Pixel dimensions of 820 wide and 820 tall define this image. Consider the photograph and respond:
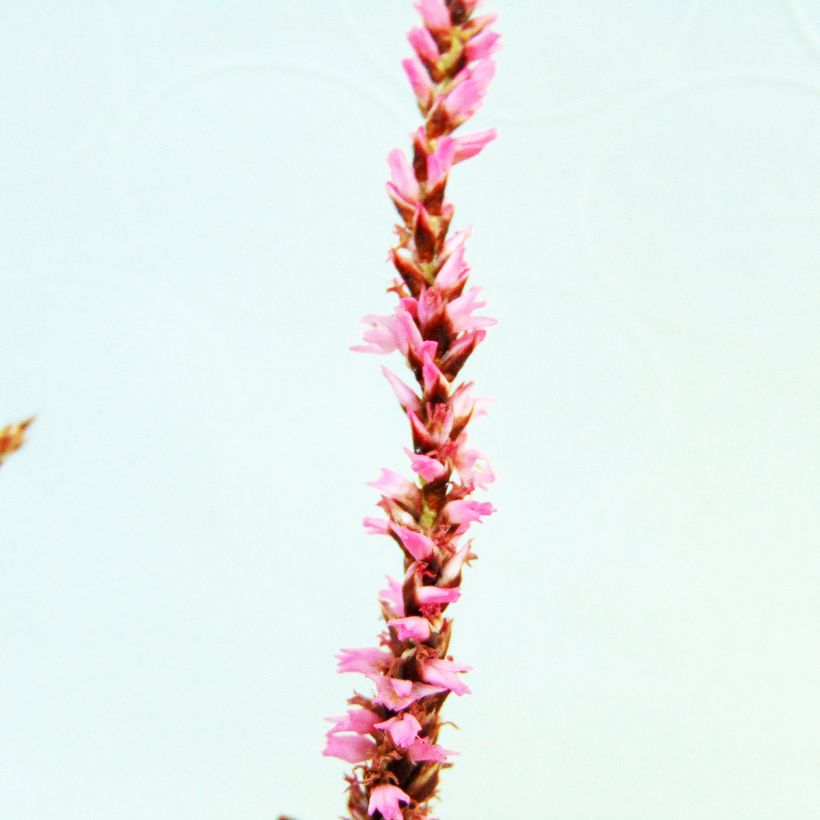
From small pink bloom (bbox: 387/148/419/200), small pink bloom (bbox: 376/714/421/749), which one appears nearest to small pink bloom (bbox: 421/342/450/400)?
small pink bloom (bbox: 387/148/419/200)

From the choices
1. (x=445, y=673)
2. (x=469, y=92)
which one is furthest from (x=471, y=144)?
(x=445, y=673)

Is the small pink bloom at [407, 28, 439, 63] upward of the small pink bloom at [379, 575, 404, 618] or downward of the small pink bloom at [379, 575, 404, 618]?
upward

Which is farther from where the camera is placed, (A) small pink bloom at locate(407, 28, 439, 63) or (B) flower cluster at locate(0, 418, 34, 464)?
(A) small pink bloom at locate(407, 28, 439, 63)

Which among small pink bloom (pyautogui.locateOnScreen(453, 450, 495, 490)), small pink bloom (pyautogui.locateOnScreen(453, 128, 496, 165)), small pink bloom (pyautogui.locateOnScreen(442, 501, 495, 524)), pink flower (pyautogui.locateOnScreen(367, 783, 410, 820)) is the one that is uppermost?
small pink bloom (pyautogui.locateOnScreen(453, 128, 496, 165))

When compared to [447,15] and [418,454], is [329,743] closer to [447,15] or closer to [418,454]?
[418,454]

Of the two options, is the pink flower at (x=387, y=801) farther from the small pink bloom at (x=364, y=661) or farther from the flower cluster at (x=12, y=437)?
the flower cluster at (x=12, y=437)

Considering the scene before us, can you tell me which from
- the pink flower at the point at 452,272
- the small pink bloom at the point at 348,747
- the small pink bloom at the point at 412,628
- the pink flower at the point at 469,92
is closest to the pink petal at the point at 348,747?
the small pink bloom at the point at 348,747

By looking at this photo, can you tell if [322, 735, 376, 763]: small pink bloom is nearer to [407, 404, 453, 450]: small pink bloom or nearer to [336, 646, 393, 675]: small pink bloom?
[336, 646, 393, 675]: small pink bloom
